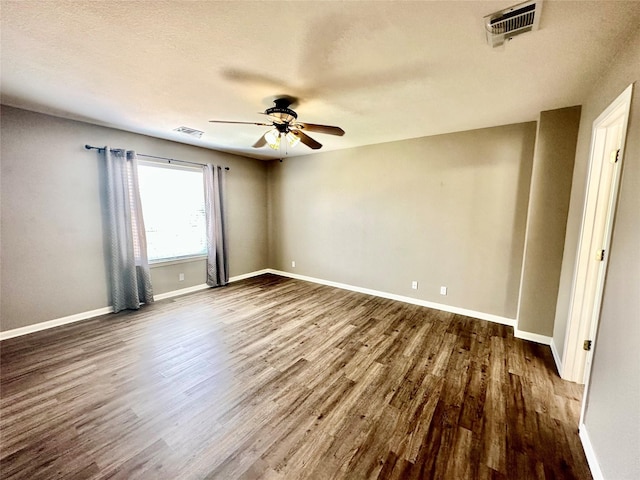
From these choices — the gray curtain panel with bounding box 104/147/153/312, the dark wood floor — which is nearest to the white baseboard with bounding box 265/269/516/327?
the dark wood floor

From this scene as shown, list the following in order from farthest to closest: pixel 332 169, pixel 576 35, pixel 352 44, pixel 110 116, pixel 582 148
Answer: pixel 332 169 → pixel 110 116 → pixel 582 148 → pixel 352 44 → pixel 576 35

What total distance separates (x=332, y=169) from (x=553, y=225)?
10.9ft

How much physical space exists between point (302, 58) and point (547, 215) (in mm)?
2950

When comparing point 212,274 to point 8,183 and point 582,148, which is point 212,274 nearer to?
point 8,183

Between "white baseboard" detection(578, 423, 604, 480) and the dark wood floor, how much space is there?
0.04 metres

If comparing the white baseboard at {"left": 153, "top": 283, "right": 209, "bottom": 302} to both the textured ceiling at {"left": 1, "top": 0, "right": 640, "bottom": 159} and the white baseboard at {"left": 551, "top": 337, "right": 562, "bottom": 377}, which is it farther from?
the white baseboard at {"left": 551, "top": 337, "right": 562, "bottom": 377}

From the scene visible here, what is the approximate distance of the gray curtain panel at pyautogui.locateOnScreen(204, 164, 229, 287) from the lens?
4.68 m

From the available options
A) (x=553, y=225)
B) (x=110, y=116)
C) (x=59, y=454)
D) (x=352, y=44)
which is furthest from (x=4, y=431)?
(x=553, y=225)

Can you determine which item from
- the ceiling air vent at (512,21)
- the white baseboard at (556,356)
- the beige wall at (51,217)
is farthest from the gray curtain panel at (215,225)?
the white baseboard at (556,356)

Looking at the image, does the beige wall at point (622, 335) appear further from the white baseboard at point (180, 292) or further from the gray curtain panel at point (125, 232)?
the white baseboard at point (180, 292)

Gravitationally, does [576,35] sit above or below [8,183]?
above

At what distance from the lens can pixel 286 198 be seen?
18.2 feet

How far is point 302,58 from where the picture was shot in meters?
1.82

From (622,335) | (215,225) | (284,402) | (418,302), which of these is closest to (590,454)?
(622,335)
